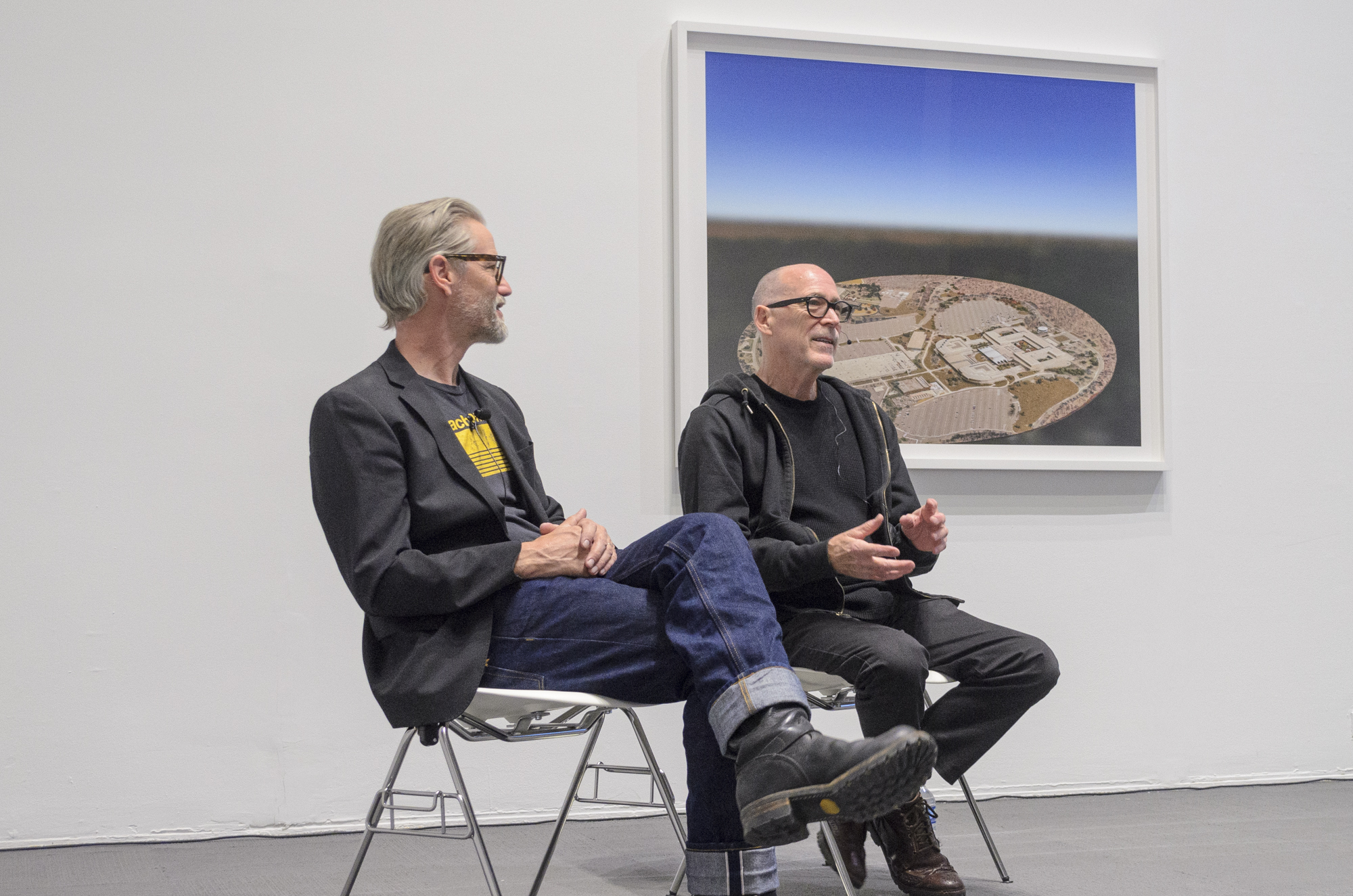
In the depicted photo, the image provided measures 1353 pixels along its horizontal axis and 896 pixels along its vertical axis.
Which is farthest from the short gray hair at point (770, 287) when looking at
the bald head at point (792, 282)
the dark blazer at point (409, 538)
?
the dark blazer at point (409, 538)

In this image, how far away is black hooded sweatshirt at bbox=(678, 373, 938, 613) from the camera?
7.38 ft

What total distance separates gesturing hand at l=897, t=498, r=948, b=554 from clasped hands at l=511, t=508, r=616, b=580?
56 cm

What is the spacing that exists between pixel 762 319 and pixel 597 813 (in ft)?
4.69

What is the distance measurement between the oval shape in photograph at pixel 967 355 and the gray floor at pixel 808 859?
1.09 m

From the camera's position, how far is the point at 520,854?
2.74 m

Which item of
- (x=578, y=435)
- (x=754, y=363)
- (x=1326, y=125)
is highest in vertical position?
(x=1326, y=125)

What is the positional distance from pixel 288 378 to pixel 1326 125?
128 inches

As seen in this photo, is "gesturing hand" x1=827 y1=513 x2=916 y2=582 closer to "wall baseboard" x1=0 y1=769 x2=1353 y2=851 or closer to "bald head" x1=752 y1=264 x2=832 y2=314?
"bald head" x1=752 y1=264 x2=832 y2=314

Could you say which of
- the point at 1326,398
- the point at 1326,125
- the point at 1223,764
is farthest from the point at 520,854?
the point at 1326,125

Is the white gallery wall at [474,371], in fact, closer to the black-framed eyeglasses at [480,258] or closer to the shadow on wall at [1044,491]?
the shadow on wall at [1044,491]

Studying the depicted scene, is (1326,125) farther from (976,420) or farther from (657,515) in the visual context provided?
(657,515)

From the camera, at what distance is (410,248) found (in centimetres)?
215

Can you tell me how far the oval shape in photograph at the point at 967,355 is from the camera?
3348 mm

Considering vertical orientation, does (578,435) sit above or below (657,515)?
above
